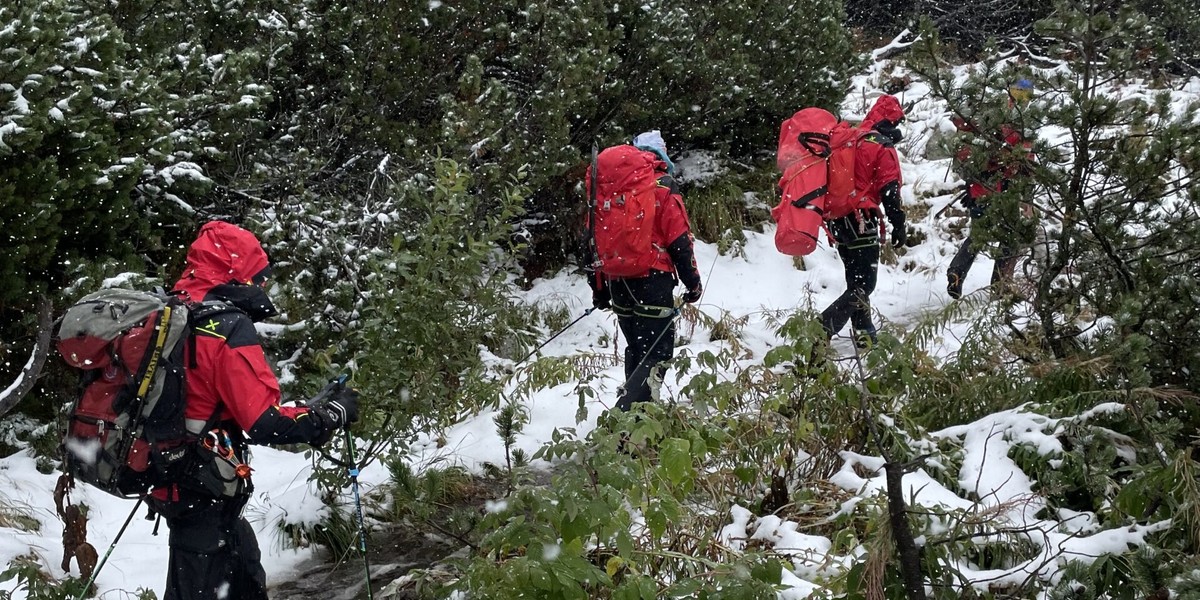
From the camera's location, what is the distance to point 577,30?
315 inches

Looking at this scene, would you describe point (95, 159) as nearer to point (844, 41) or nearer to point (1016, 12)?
point (844, 41)

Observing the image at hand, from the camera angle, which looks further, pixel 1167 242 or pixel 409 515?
pixel 409 515

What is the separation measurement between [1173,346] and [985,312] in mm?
Result: 1536

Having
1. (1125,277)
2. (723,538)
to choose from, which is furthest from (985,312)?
(723,538)

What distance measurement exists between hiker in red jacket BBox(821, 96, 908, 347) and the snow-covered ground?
31 cm

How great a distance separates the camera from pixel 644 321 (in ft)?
18.6

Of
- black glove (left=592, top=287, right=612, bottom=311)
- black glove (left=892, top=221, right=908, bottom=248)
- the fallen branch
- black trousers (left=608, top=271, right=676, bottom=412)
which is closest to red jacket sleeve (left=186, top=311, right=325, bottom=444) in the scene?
the fallen branch

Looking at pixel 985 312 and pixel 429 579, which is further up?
pixel 985 312

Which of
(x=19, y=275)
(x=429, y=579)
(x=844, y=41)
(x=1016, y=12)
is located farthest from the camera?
(x=1016, y=12)

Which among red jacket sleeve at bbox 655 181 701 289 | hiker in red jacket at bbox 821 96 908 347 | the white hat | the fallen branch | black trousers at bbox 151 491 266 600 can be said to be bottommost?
black trousers at bbox 151 491 266 600

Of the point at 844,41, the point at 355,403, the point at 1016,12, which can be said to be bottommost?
the point at 355,403

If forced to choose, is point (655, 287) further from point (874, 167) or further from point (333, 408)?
point (333, 408)

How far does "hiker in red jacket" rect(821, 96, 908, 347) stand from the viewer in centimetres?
659

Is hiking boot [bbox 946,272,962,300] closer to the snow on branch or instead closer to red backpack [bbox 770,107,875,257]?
red backpack [bbox 770,107,875,257]
